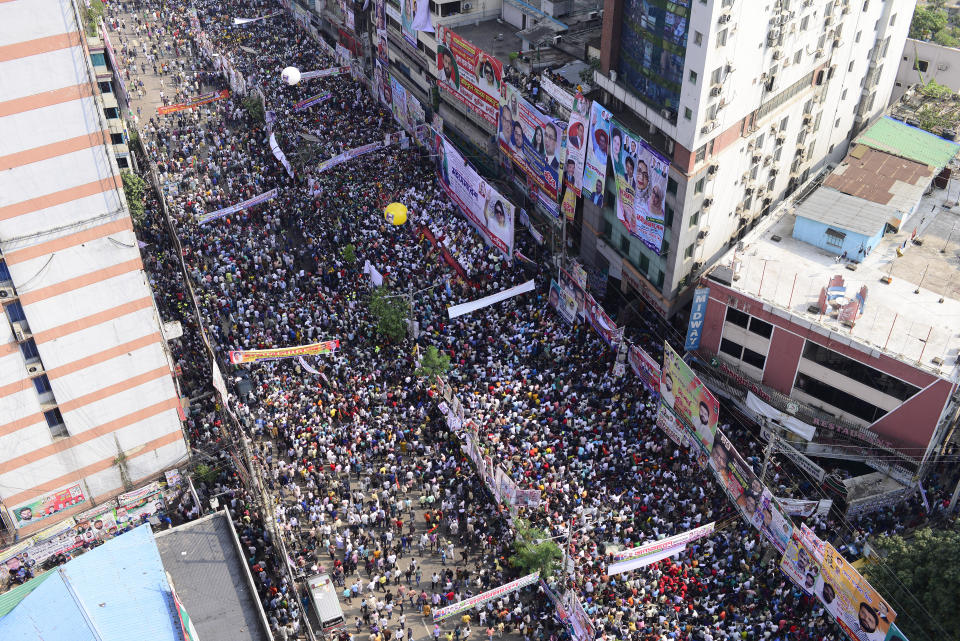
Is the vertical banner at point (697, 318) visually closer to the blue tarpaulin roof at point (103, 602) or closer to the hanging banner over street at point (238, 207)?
the blue tarpaulin roof at point (103, 602)

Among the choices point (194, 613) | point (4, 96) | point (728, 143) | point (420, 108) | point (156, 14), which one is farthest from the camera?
point (156, 14)

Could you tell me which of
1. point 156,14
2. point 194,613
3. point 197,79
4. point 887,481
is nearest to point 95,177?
point 194,613

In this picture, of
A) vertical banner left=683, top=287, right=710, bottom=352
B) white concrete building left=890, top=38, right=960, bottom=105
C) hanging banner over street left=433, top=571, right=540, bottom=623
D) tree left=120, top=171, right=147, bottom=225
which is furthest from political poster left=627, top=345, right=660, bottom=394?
tree left=120, top=171, right=147, bottom=225

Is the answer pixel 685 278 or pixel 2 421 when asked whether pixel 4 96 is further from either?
pixel 685 278

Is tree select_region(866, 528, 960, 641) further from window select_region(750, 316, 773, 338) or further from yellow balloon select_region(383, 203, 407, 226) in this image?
yellow balloon select_region(383, 203, 407, 226)

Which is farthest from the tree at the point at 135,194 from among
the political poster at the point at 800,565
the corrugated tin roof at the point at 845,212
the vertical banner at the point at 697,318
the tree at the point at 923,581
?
the tree at the point at 923,581

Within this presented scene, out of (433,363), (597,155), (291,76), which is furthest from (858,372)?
(291,76)
